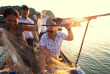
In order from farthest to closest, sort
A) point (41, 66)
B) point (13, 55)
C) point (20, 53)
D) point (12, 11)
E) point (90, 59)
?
point (90, 59)
point (41, 66)
point (20, 53)
point (13, 55)
point (12, 11)

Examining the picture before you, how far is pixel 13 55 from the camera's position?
74.5 inches

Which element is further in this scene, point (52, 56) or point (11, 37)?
point (52, 56)

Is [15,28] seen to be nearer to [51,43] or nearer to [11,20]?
[11,20]

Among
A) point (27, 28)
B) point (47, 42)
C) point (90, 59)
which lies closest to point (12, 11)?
point (27, 28)

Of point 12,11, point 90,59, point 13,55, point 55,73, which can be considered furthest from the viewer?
point 90,59

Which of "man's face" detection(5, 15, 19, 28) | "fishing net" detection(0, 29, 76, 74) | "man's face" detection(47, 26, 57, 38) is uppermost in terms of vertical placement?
"man's face" detection(5, 15, 19, 28)

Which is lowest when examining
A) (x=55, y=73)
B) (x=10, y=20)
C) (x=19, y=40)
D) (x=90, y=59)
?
(x=90, y=59)

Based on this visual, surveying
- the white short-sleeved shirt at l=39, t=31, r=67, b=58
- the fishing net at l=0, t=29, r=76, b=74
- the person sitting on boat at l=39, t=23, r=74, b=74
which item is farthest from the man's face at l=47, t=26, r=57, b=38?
the fishing net at l=0, t=29, r=76, b=74

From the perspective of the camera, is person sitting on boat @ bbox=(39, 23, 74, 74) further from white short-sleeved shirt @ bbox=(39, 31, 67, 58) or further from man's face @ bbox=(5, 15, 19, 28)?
man's face @ bbox=(5, 15, 19, 28)

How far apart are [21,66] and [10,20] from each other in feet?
3.82

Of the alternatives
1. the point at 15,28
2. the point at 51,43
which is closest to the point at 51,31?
the point at 51,43

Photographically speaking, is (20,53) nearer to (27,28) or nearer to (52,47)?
(27,28)

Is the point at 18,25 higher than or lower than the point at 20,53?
higher

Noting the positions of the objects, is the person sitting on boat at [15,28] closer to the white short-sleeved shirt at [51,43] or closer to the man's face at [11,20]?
the man's face at [11,20]
